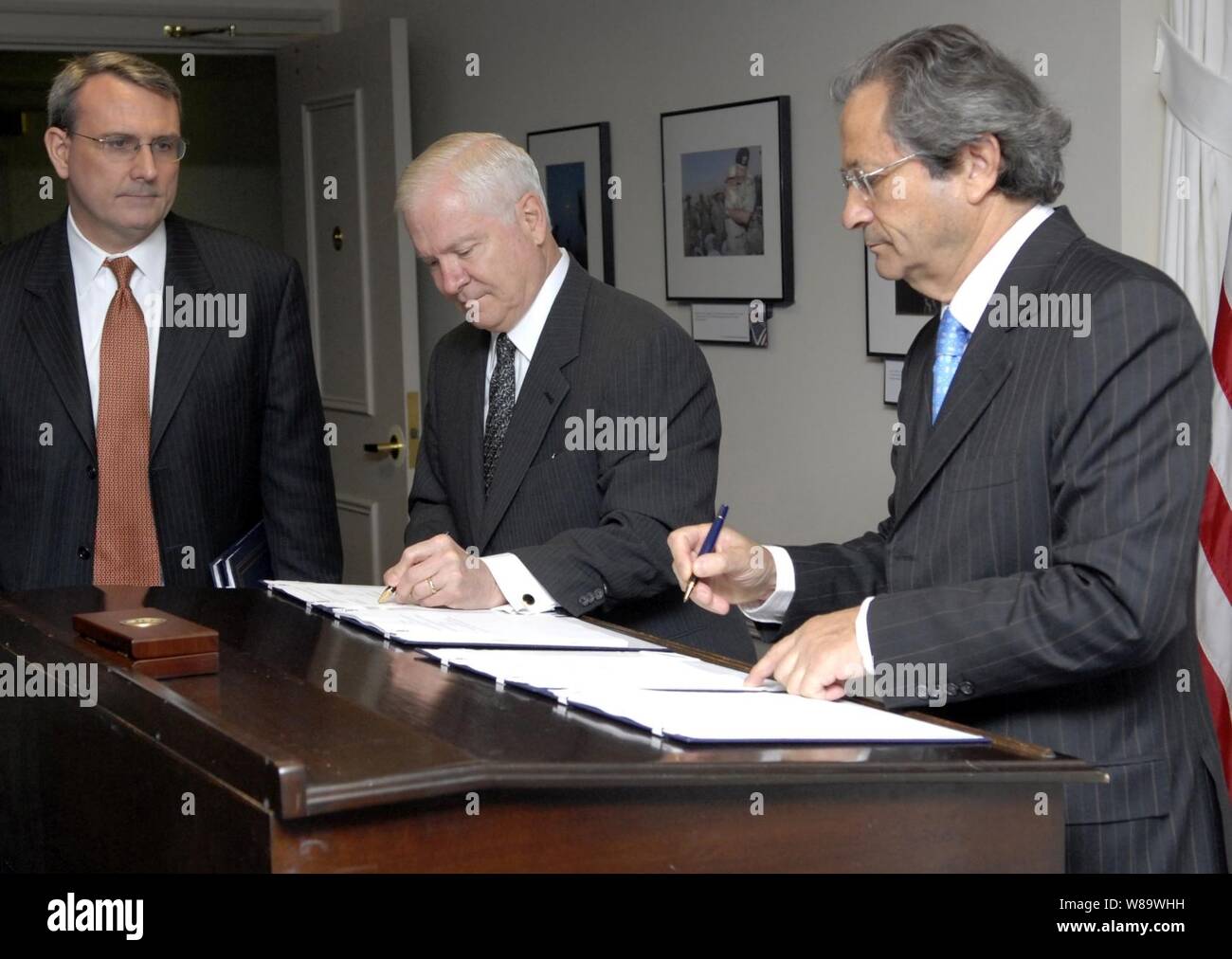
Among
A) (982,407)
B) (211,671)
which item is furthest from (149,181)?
(982,407)

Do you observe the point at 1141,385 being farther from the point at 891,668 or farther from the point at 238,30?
the point at 238,30

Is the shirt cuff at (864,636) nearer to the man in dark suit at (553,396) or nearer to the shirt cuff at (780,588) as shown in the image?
the shirt cuff at (780,588)

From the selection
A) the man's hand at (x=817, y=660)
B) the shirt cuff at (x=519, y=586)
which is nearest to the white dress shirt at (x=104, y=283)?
the shirt cuff at (x=519, y=586)

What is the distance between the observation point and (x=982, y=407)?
1911mm

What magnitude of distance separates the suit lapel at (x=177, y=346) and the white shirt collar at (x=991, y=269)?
1661mm

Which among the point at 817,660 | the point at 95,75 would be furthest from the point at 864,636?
the point at 95,75

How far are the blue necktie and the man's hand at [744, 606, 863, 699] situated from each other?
15.7 inches

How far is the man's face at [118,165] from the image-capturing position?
119 inches

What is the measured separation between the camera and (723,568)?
1974mm

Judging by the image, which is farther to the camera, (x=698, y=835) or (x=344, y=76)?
(x=344, y=76)

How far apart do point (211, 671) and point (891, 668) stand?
783 mm

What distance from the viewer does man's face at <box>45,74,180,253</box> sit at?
3027mm

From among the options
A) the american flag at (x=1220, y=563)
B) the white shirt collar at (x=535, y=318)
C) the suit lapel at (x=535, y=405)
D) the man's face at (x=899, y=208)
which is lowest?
the american flag at (x=1220, y=563)

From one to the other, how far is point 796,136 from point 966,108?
225 centimetres
